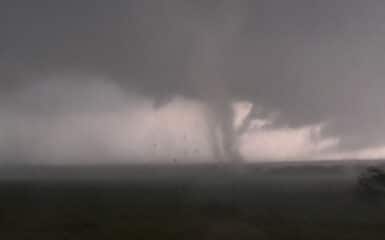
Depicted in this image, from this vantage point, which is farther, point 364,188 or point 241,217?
point 364,188

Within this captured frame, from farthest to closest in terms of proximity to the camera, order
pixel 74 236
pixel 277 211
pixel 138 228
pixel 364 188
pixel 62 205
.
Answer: pixel 364 188
pixel 62 205
pixel 277 211
pixel 138 228
pixel 74 236

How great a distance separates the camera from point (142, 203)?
104m

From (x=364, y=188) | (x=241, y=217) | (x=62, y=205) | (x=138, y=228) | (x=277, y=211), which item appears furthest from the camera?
(x=364, y=188)

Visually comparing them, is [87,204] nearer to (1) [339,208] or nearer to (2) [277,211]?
(2) [277,211]

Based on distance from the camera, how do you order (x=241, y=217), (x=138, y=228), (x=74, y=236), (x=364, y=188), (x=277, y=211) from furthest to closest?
(x=364, y=188), (x=277, y=211), (x=241, y=217), (x=138, y=228), (x=74, y=236)

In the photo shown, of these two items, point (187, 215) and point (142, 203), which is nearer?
point (187, 215)

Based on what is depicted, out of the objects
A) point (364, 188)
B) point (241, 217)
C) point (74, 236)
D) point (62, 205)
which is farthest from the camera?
point (364, 188)

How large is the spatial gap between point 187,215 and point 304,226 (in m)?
21.4

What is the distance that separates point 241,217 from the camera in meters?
81.2

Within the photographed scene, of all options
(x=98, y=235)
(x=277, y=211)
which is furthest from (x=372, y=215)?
(x=98, y=235)

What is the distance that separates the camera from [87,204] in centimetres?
10069

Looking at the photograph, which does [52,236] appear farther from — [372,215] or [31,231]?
[372,215]

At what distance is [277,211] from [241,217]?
12.2 m

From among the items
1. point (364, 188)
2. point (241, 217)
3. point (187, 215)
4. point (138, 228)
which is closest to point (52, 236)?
point (138, 228)
